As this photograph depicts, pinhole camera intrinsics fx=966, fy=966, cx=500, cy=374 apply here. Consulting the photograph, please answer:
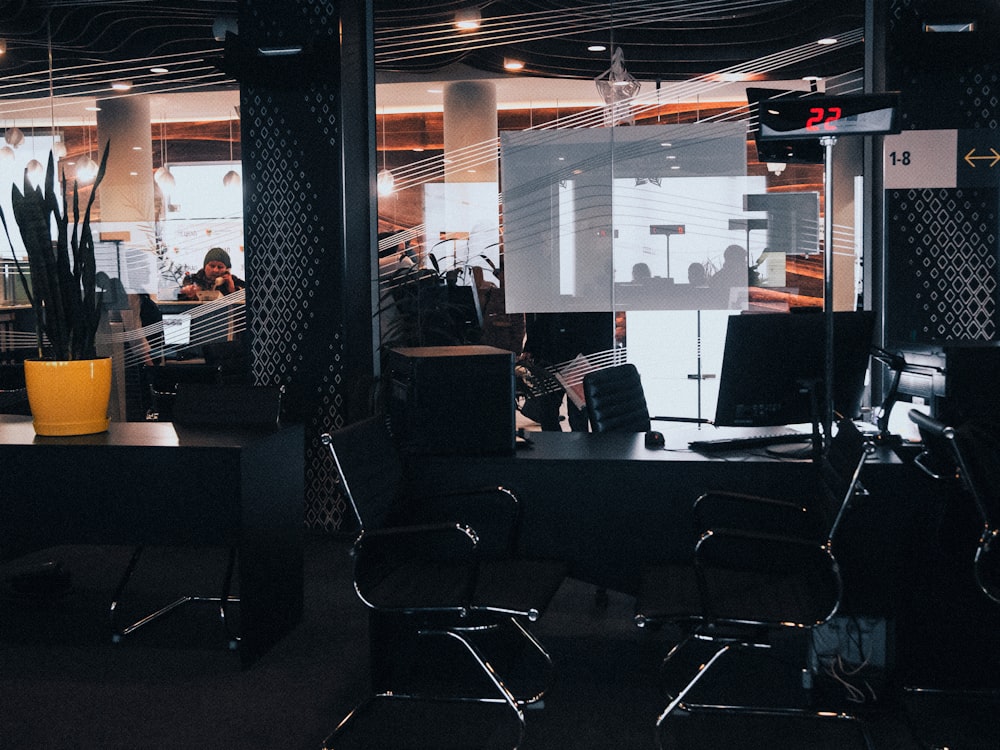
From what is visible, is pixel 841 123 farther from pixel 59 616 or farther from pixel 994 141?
pixel 59 616

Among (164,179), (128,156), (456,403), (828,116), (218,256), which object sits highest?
(128,156)

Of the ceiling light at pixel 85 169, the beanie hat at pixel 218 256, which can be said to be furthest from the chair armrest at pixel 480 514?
the ceiling light at pixel 85 169

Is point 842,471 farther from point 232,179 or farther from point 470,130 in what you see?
point 232,179

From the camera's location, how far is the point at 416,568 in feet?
10.4

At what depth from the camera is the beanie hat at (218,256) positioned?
19.8 feet

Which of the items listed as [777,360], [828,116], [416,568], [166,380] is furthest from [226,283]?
[828,116]

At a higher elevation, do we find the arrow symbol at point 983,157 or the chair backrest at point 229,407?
the arrow symbol at point 983,157

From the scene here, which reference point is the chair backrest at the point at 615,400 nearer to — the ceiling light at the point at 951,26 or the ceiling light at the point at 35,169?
the ceiling light at the point at 951,26

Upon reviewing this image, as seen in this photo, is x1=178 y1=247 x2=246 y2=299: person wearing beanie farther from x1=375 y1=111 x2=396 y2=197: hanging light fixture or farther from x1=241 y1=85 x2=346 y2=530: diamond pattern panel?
x1=375 y1=111 x2=396 y2=197: hanging light fixture

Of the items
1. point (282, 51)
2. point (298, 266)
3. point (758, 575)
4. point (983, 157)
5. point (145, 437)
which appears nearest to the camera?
point (758, 575)

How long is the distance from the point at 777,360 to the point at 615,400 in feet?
4.24

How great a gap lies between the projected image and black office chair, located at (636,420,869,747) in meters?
2.54

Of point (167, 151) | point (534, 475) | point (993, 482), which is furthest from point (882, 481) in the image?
point (167, 151)

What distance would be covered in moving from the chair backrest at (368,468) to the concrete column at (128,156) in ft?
12.6
